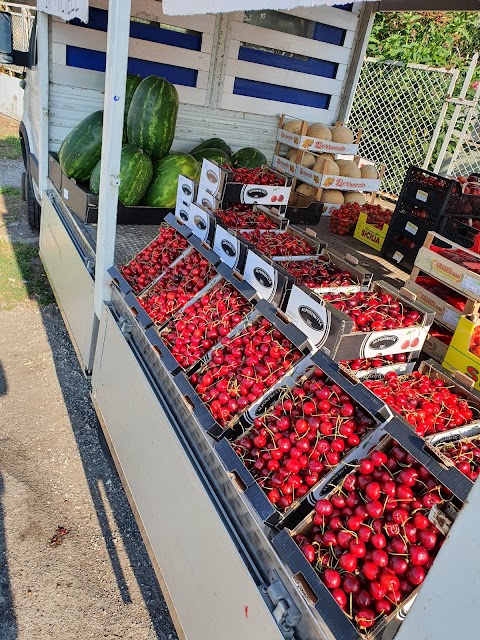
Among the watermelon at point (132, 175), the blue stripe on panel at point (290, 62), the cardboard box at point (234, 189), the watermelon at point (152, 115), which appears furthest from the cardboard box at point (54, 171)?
the blue stripe on panel at point (290, 62)

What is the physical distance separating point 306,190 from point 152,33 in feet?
7.85

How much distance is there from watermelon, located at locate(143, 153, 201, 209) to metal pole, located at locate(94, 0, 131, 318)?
1805 mm

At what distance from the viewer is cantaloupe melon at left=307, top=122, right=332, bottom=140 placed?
625 cm

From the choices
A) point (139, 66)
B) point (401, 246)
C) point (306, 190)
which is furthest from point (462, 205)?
point (139, 66)

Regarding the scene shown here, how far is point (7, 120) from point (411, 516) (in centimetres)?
1582

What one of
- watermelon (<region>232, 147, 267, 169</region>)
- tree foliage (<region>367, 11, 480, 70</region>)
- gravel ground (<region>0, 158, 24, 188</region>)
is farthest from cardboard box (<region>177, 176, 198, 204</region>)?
tree foliage (<region>367, 11, 480, 70</region>)

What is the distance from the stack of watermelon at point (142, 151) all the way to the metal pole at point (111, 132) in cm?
158

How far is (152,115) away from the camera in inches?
201

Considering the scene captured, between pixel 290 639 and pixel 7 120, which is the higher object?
pixel 290 639

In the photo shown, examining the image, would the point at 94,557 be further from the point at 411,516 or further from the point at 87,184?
the point at 87,184

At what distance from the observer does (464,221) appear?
500 cm

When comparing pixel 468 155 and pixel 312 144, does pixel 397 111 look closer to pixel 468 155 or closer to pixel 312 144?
pixel 468 155

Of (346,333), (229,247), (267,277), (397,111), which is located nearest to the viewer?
(346,333)

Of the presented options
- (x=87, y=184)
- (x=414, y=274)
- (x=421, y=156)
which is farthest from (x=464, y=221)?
(x=421, y=156)
